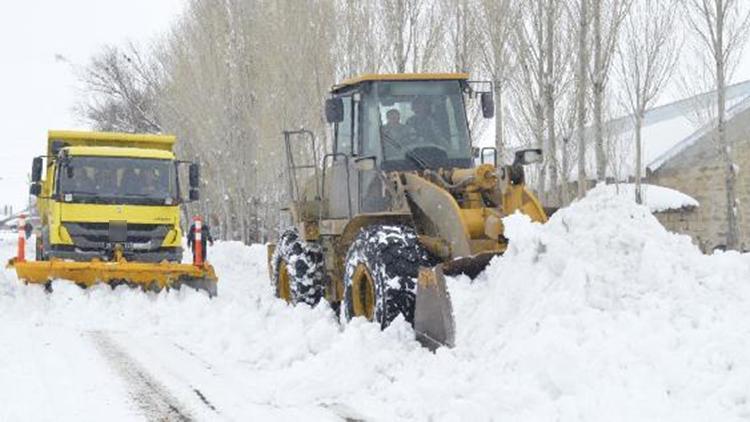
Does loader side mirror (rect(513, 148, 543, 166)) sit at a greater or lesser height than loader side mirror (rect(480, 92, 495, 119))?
lesser

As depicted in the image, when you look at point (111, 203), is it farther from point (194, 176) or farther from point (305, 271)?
point (305, 271)

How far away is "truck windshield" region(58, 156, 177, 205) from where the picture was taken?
1268cm

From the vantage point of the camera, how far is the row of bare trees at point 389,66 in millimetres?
19734

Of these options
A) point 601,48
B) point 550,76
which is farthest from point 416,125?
point 550,76

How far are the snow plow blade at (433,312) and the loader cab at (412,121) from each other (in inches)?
80.4

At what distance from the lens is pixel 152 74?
139ft

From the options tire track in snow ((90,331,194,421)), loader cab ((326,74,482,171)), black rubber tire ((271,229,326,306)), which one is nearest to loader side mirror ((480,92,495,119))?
loader cab ((326,74,482,171))

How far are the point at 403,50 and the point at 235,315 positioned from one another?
13772 millimetres

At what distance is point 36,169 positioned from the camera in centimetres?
1277

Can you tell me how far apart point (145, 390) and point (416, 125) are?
155 inches

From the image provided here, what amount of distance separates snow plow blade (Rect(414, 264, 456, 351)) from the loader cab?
6.70ft

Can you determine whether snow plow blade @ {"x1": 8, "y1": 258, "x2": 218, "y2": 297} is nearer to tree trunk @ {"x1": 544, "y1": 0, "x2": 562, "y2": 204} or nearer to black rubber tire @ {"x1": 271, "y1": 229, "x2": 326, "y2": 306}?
black rubber tire @ {"x1": 271, "y1": 229, "x2": 326, "y2": 306}

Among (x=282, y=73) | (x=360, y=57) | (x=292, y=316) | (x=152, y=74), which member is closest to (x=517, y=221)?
(x=292, y=316)

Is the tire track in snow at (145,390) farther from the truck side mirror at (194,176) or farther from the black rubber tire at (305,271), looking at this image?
the truck side mirror at (194,176)
